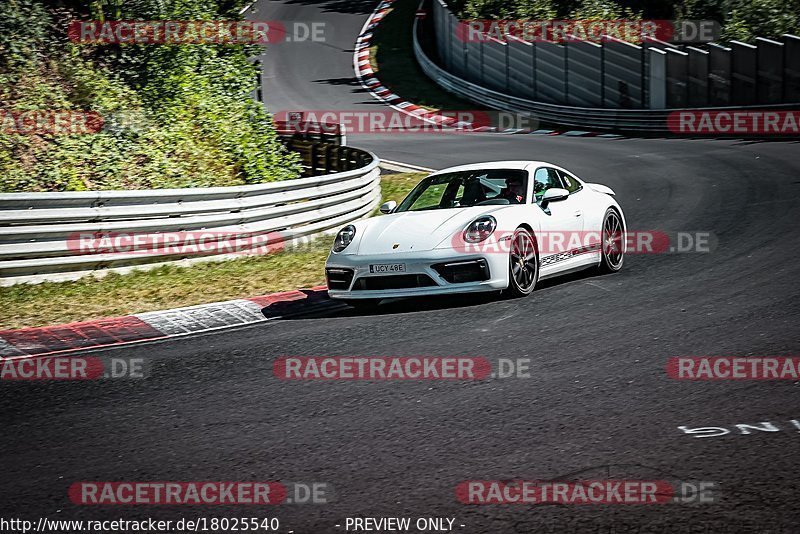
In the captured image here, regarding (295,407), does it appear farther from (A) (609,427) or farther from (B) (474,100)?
(B) (474,100)

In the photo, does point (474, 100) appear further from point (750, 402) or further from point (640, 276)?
point (750, 402)

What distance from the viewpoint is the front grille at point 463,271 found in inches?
358

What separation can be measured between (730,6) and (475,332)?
98.3 ft

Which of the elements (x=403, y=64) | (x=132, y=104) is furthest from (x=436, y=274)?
(x=403, y=64)

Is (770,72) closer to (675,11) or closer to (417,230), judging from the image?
(675,11)

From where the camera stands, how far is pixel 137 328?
9203 mm

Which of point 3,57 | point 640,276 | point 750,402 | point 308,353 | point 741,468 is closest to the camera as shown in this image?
point 741,468

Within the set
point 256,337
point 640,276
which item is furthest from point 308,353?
point 640,276

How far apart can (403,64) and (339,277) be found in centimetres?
3537

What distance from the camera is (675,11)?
38.0 meters

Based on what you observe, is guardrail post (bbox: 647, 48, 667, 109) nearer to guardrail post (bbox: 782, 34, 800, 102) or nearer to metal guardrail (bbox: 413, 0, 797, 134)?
metal guardrail (bbox: 413, 0, 797, 134)

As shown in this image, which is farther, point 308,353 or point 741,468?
point 308,353

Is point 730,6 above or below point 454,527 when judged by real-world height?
above

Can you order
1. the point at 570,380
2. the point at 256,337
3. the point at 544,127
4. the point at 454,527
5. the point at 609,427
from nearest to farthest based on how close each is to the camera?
the point at 454,527 → the point at 609,427 → the point at 570,380 → the point at 256,337 → the point at 544,127
